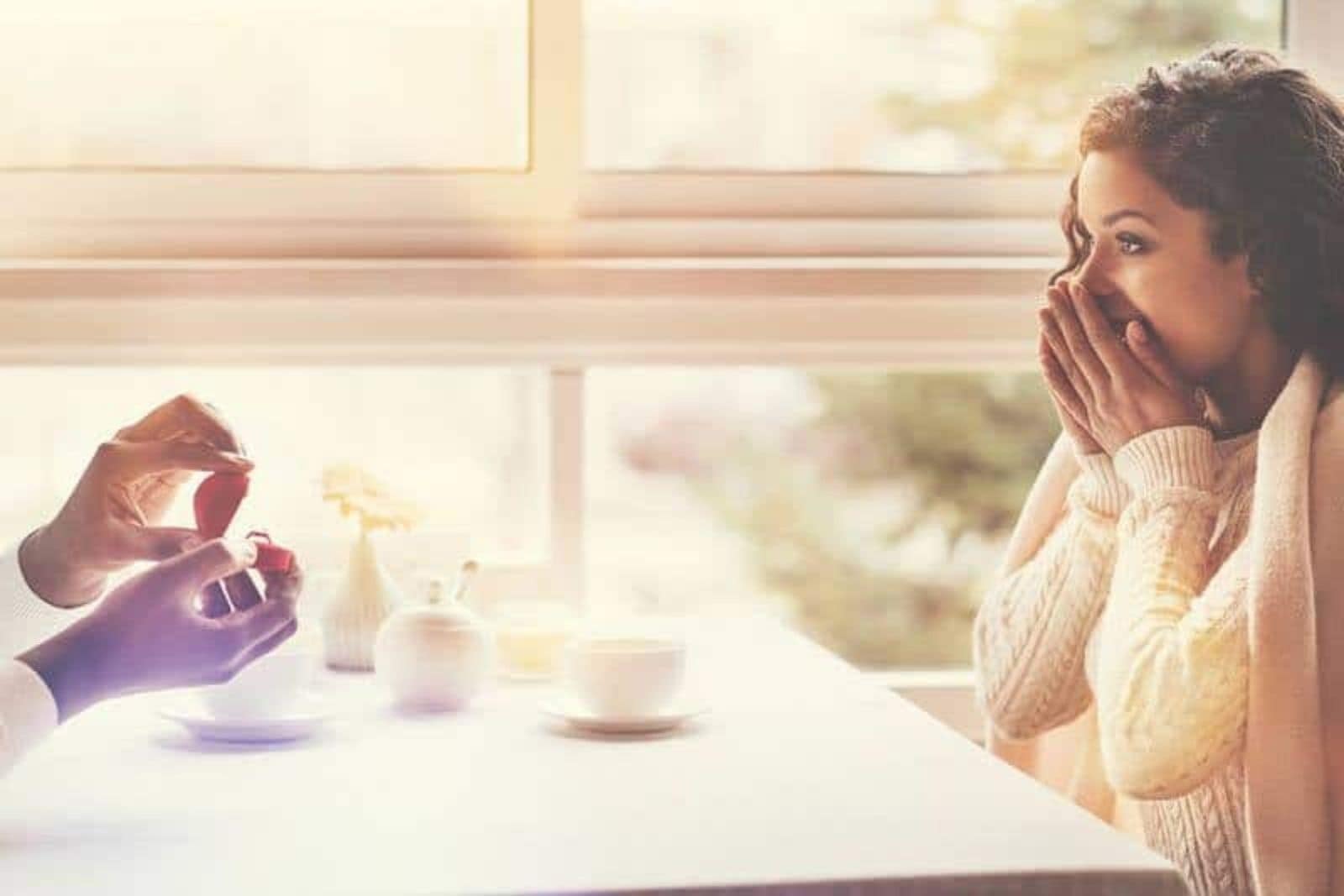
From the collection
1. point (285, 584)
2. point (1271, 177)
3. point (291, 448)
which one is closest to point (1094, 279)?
point (1271, 177)

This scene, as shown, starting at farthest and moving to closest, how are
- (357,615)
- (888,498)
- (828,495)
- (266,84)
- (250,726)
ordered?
(828,495) < (888,498) < (266,84) < (357,615) < (250,726)

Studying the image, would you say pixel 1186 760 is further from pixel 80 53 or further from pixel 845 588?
pixel 845 588

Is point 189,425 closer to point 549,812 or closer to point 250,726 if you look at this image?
point 250,726

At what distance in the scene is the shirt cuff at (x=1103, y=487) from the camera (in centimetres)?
188

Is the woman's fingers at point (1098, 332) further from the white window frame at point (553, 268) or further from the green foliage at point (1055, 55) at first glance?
the green foliage at point (1055, 55)

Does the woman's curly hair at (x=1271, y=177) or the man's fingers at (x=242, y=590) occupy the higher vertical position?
the woman's curly hair at (x=1271, y=177)

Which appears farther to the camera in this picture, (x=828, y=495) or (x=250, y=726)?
(x=828, y=495)

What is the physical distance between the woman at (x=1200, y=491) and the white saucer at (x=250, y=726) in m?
0.66

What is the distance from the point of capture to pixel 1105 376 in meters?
1.87

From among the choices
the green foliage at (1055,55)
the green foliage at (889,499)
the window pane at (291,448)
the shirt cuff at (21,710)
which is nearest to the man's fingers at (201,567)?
the shirt cuff at (21,710)

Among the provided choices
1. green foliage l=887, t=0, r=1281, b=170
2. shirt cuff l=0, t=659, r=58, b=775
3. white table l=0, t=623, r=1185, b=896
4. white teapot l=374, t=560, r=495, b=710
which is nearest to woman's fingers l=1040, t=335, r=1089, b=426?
white table l=0, t=623, r=1185, b=896

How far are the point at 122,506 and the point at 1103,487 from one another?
868mm

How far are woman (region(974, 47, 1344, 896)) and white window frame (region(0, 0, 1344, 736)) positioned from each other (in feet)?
1.71

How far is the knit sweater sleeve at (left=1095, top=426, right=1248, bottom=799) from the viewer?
1.67 meters
